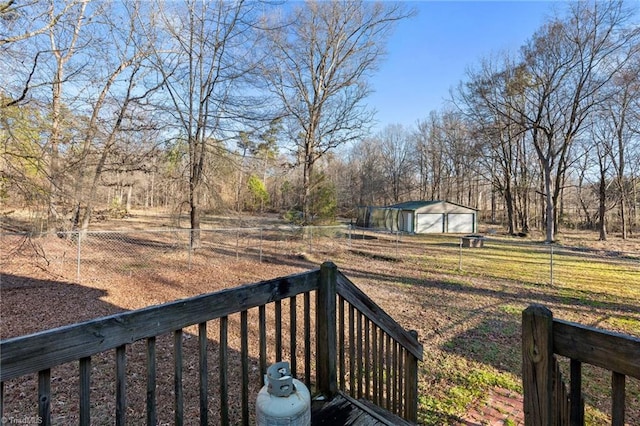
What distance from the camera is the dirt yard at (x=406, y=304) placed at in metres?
3.40

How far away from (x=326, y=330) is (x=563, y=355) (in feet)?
3.96

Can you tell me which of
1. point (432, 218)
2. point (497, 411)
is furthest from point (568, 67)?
point (497, 411)

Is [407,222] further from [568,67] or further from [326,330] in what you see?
[326,330]

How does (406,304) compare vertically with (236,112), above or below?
Answer: below

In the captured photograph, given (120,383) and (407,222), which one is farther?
(407,222)

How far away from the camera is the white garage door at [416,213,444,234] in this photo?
81.7 feet

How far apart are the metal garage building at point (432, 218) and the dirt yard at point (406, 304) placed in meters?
13.3

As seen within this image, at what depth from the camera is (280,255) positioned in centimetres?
1201

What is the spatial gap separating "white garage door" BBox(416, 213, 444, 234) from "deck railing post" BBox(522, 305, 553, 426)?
954 inches

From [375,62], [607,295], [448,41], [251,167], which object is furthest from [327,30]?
[607,295]

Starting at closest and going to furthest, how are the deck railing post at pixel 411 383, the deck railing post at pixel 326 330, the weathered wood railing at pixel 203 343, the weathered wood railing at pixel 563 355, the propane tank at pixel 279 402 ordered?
1. the weathered wood railing at pixel 203 343
2. the weathered wood railing at pixel 563 355
3. the propane tank at pixel 279 402
4. the deck railing post at pixel 326 330
5. the deck railing post at pixel 411 383

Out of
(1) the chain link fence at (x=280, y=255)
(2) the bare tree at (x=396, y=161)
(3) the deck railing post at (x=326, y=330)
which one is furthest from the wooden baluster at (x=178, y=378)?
(2) the bare tree at (x=396, y=161)

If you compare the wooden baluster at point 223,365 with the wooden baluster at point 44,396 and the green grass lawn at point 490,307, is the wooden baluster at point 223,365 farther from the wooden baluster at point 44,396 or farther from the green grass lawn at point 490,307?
the green grass lawn at point 490,307

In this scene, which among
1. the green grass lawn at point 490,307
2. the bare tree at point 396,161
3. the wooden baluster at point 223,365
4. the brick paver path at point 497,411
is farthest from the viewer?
the bare tree at point 396,161
